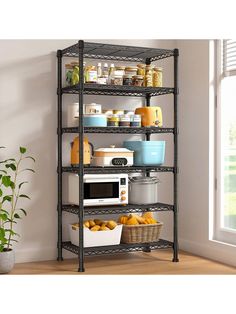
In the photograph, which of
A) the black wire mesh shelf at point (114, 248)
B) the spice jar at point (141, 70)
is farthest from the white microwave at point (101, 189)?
the spice jar at point (141, 70)

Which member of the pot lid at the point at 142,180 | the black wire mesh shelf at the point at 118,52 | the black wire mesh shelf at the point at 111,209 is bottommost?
the black wire mesh shelf at the point at 111,209

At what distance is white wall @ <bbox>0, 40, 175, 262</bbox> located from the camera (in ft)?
12.8

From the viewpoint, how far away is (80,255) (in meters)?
3.65

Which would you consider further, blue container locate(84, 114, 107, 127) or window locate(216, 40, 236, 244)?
window locate(216, 40, 236, 244)

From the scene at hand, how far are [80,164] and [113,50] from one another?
1.05 metres

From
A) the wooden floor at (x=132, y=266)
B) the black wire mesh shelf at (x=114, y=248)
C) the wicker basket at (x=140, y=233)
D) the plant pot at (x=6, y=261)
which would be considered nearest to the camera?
the plant pot at (x=6, y=261)

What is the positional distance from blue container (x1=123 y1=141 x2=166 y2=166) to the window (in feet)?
1.67

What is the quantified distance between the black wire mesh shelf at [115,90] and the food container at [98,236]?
1113mm

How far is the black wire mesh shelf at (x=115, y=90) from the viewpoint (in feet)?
12.4

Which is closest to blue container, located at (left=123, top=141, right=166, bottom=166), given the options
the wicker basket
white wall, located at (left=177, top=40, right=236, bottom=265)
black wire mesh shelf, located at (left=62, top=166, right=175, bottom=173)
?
black wire mesh shelf, located at (left=62, top=166, right=175, bottom=173)

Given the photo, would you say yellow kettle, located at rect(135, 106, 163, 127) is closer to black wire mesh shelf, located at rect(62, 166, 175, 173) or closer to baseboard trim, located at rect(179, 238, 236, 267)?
black wire mesh shelf, located at rect(62, 166, 175, 173)

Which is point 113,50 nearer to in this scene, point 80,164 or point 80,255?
point 80,164

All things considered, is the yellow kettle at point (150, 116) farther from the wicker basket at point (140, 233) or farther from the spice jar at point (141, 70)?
the wicker basket at point (140, 233)

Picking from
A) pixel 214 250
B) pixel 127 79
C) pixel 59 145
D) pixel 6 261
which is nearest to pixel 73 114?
pixel 59 145
